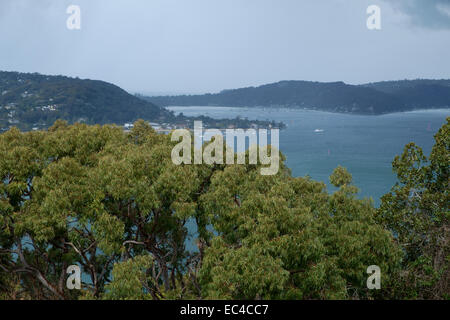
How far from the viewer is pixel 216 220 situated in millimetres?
5797

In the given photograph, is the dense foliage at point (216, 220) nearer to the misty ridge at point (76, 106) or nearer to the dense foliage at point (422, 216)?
the dense foliage at point (422, 216)

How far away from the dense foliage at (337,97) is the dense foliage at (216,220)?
115217mm

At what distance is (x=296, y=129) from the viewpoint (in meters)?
88.8

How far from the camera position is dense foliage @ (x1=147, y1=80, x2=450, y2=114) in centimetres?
11519

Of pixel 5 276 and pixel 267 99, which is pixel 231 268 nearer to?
pixel 5 276

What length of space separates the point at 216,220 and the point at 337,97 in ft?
422

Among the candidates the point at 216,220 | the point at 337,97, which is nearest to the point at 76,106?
the point at 216,220

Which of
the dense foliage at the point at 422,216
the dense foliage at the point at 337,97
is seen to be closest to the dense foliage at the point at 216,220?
the dense foliage at the point at 422,216

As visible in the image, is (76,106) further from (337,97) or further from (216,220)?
(337,97)

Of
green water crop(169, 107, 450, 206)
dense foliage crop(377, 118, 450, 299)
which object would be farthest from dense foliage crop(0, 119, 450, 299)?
green water crop(169, 107, 450, 206)

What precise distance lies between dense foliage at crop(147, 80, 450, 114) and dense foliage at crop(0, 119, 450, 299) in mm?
115217

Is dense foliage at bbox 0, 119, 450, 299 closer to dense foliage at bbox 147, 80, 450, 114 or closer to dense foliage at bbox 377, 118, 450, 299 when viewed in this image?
dense foliage at bbox 377, 118, 450, 299

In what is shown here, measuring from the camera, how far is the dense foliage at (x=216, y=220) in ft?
15.5
